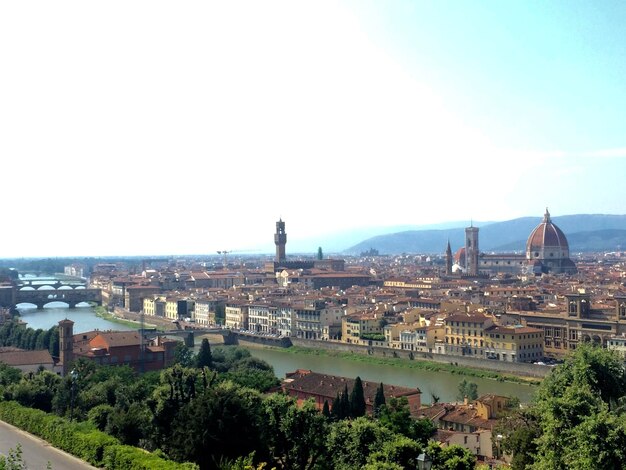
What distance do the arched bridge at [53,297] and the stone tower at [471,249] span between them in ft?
93.6

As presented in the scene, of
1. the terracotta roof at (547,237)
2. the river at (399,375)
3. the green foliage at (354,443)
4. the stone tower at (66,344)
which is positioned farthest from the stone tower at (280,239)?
the green foliage at (354,443)

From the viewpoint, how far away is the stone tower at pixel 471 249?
212 feet

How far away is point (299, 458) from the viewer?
10297mm

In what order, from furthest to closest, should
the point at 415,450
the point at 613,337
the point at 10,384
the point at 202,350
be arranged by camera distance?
1. the point at 613,337
2. the point at 202,350
3. the point at 10,384
4. the point at 415,450

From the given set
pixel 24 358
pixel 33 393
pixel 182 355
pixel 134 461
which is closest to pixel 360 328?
pixel 182 355

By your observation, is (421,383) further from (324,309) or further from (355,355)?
(324,309)

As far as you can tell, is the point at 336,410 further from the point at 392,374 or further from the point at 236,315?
the point at 236,315

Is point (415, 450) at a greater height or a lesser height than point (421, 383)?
greater

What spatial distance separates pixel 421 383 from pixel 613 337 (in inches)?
259

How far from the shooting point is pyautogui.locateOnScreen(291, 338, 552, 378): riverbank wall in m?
23.9

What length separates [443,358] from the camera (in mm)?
26766

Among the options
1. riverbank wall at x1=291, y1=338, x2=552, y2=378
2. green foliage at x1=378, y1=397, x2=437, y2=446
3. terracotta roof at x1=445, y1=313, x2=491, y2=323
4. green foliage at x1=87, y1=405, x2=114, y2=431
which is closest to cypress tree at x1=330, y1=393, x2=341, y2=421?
green foliage at x1=378, y1=397, x2=437, y2=446

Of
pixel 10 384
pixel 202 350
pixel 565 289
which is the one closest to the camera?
pixel 10 384

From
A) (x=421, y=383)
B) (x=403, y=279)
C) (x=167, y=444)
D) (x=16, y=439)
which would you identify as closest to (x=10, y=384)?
(x=16, y=439)
